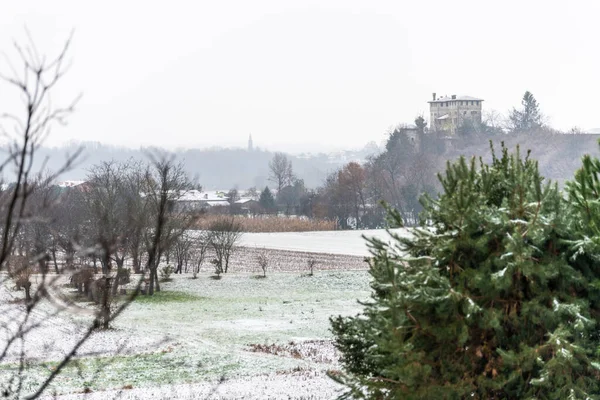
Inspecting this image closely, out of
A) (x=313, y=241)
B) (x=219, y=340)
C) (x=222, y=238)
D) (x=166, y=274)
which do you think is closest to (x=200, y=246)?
(x=222, y=238)

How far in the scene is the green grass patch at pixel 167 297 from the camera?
3545 cm

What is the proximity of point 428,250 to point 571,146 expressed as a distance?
12248cm

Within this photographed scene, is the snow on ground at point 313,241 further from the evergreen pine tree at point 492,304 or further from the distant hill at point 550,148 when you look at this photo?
the distant hill at point 550,148

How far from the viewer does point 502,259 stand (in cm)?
714

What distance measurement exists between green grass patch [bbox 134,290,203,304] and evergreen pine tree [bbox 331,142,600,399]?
28.8 metres

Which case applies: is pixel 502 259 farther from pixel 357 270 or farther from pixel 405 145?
pixel 405 145

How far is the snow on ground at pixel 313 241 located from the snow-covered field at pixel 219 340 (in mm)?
8552

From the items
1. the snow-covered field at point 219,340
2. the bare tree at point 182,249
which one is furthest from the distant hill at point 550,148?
the snow-covered field at point 219,340

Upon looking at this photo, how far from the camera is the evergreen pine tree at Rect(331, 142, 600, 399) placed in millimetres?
6910

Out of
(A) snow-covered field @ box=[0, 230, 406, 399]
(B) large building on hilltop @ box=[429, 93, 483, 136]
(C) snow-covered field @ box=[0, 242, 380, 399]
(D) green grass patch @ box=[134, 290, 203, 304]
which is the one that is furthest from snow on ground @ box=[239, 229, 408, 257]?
(B) large building on hilltop @ box=[429, 93, 483, 136]

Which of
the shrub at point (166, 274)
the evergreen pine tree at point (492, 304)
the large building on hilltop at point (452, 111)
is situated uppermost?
the large building on hilltop at point (452, 111)

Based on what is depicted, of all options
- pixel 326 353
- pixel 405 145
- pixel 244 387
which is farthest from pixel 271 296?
pixel 405 145

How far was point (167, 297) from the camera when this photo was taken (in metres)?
36.5

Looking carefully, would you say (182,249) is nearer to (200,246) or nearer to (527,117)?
(200,246)
